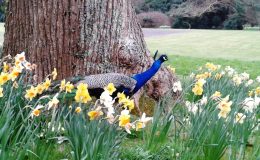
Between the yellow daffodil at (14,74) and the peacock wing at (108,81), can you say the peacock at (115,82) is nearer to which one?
the peacock wing at (108,81)

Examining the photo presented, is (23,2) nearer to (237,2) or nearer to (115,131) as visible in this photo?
(115,131)

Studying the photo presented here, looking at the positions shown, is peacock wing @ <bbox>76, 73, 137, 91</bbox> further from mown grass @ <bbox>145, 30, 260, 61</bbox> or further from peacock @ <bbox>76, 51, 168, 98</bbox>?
mown grass @ <bbox>145, 30, 260, 61</bbox>

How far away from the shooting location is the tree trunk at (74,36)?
12.7ft

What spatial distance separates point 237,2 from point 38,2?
90.0 ft

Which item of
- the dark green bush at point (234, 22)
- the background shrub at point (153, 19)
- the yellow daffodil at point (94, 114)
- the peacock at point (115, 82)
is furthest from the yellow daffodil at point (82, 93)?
the dark green bush at point (234, 22)

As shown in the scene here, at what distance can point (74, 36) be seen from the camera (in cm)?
389

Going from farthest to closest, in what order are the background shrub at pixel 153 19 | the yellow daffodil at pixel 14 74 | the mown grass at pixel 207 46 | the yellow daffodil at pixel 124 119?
the background shrub at pixel 153 19
the mown grass at pixel 207 46
the yellow daffodil at pixel 14 74
the yellow daffodil at pixel 124 119

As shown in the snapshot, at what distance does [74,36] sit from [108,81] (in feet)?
2.13

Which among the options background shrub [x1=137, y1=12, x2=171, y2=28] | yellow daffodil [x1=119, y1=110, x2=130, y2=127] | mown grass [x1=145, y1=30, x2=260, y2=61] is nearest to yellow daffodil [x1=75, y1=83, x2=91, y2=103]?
yellow daffodil [x1=119, y1=110, x2=130, y2=127]

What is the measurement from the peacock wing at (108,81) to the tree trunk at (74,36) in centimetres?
43

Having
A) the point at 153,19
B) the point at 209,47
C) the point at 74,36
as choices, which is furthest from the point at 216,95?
the point at 153,19

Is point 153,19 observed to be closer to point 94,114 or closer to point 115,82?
point 115,82

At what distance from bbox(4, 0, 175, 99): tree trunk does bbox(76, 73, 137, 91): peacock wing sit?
0.43 meters

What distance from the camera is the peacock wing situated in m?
3.37
